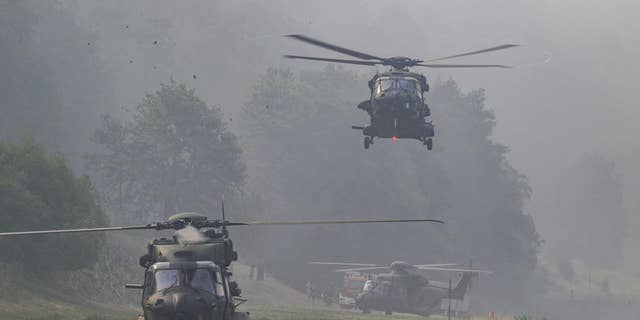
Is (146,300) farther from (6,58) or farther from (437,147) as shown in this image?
(437,147)

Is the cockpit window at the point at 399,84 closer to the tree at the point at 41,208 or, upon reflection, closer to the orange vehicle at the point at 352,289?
the tree at the point at 41,208

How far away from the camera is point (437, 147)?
14288cm

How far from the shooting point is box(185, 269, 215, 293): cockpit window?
2450 centimetres

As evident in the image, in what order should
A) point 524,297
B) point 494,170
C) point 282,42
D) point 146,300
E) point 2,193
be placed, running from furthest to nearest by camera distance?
1. point 282,42
2. point 494,170
3. point 524,297
4. point 2,193
5. point 146,300

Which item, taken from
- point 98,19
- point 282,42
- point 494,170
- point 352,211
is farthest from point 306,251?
point 282,42

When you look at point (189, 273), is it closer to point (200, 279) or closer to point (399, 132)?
point (200, 279)

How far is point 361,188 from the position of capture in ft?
407

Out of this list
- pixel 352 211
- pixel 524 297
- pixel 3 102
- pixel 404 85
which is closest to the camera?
pixel 404 85

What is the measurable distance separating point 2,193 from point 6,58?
60.7 m

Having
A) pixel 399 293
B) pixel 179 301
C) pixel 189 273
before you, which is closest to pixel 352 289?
pixel 399 293

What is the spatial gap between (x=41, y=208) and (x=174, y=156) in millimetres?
43950

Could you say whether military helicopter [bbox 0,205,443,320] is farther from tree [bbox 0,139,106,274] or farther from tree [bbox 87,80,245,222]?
tree [bbox 87,80,245,222]

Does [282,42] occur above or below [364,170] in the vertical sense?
above

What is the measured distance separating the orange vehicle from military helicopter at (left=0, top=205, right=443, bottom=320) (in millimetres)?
42549
